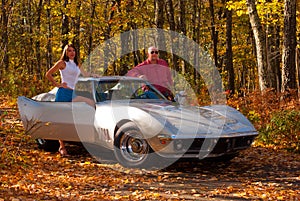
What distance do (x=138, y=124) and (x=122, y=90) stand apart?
130cm

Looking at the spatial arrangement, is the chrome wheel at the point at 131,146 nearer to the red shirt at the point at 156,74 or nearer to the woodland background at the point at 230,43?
the red shirt at the point at 156,74

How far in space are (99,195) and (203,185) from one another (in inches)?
60.3

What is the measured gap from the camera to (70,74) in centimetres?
879

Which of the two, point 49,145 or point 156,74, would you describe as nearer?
point 49,145

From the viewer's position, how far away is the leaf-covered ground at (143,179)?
18.9 ft

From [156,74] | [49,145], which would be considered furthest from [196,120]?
[49,145]

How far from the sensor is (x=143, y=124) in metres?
7.00

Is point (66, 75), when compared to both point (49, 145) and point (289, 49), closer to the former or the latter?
point (49, 145)

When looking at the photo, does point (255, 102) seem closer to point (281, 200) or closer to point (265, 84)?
point (265, 84)

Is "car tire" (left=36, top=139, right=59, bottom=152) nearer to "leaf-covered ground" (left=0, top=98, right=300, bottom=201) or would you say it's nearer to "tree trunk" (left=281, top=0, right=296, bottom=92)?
"leaf-covered ground" (left=0, top=98, right=300, bottom=201)

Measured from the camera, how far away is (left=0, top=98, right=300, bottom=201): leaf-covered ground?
5.77 meters

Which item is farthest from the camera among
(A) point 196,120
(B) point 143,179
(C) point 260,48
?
(C) point 260,48

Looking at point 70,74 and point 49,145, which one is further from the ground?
point 70,74

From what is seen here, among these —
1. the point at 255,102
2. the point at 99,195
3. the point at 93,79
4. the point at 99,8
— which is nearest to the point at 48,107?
the point at 93,79
